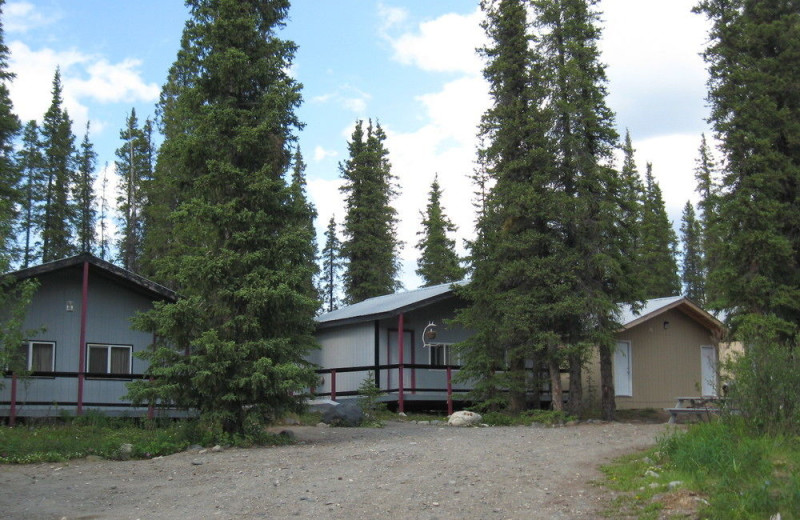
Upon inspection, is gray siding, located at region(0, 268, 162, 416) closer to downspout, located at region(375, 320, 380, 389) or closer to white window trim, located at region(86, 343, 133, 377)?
white window trim, located at region(86, 343, 133, 377)

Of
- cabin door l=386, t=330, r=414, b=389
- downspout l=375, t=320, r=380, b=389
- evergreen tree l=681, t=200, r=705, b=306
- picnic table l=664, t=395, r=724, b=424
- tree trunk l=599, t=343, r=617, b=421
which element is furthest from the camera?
evergreen tree l=681, t=200, r=705, b=306

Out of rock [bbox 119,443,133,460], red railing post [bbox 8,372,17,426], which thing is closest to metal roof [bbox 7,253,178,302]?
red railing post [bbox 8,372,17,426]

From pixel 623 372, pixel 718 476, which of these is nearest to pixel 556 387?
pixel 623 372

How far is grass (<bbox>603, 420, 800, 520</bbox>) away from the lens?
297 inches

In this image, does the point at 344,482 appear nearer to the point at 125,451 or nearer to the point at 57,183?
the point at 125,451

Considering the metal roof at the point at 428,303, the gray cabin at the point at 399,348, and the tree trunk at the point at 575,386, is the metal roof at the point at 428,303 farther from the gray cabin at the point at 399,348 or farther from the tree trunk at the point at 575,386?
the tree trunk at the point at 575,386

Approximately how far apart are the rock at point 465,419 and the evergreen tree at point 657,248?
30551 mm

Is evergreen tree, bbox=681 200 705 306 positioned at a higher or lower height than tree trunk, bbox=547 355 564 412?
higher

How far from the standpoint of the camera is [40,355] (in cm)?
2008

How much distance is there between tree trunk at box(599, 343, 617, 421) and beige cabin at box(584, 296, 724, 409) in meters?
3.60

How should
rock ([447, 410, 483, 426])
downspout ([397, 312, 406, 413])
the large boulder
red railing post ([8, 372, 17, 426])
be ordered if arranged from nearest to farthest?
1. red railing post ([8, 372, 17, 426])
2. the large boulder
3. rock ([447, 410, 483, 426])
4. downspout ([397, 312, 406, 413])

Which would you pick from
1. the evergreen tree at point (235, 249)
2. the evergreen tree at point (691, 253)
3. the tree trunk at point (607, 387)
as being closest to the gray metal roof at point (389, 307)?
the tree trunk at point (607, 387)

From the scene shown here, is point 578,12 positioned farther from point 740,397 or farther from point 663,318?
point 740,397

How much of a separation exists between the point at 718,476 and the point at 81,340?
15.5m
